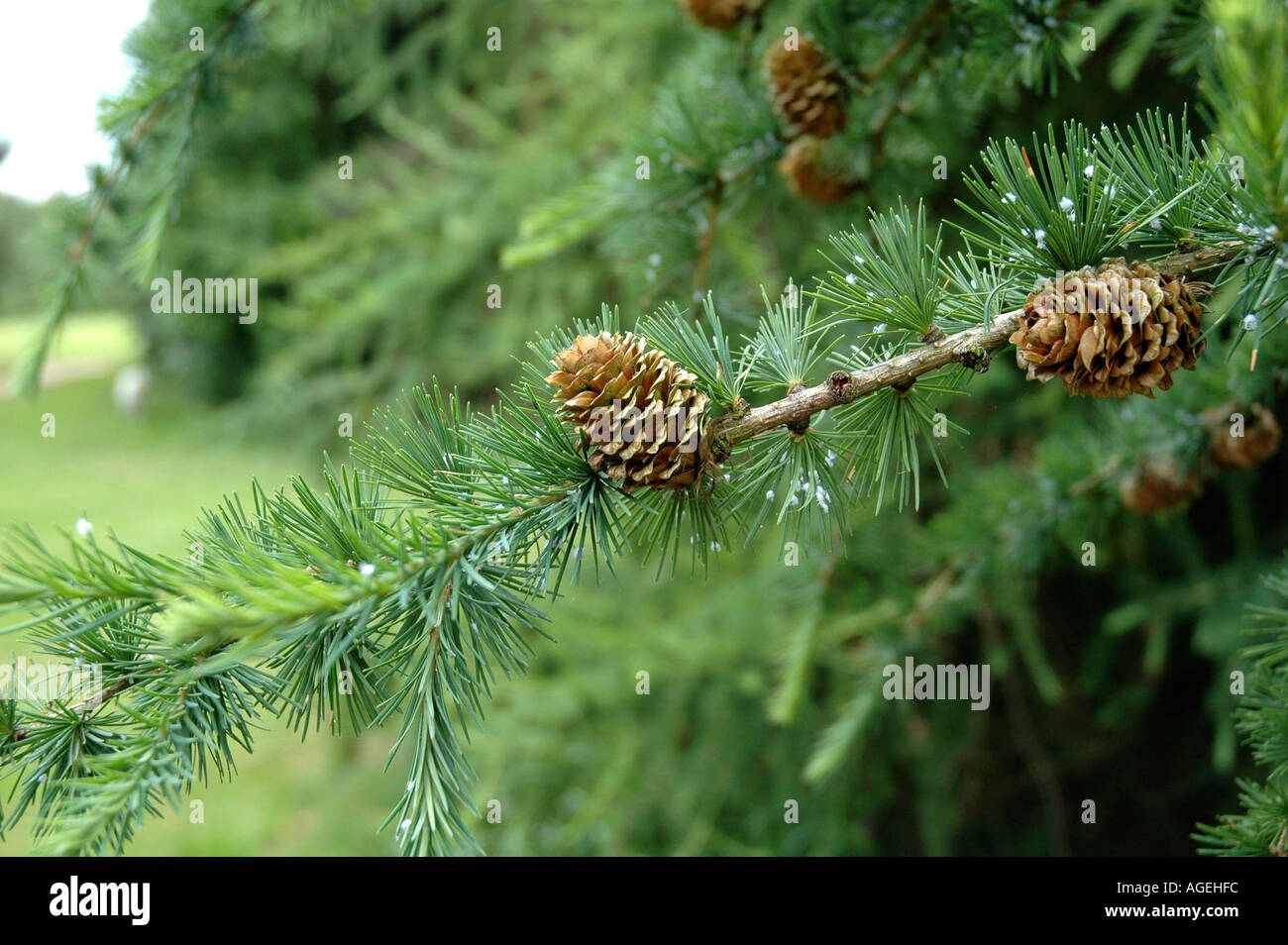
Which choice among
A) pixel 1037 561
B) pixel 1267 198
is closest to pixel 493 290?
pixel 1037 561

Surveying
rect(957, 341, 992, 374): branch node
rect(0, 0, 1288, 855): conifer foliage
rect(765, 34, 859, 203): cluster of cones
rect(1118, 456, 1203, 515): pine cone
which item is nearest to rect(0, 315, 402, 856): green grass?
rect(0, 0, 1288, 855): conifer foliage

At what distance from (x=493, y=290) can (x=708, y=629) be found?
1.04 metres

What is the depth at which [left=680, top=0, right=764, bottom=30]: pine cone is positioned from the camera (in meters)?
0.97

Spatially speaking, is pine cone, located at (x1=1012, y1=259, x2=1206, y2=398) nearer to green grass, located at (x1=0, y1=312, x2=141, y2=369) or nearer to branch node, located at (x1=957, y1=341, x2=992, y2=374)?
branch node, located at (x1=957, y1=341, x2=992, y2=374)

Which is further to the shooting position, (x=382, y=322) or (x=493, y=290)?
(x=382, y=322)

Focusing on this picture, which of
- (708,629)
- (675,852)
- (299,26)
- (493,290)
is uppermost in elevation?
(493,290)

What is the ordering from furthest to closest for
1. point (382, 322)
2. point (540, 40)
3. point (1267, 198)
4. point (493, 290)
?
point (540, 40) → point (382, 322) → point (493, 290) → point (1267, 198)

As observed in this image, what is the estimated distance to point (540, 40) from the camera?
3037 millimetres

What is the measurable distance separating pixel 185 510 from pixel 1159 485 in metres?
6.19

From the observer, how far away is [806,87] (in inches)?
34.6

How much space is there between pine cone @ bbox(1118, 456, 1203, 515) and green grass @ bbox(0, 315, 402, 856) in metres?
0.91

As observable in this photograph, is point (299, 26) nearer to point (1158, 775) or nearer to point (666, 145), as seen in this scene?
point (666, 145)

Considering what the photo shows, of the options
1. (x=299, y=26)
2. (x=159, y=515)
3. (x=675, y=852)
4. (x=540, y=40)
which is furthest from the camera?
(x=159, y=515)

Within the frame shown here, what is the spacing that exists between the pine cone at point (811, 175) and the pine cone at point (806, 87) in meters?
0.02
